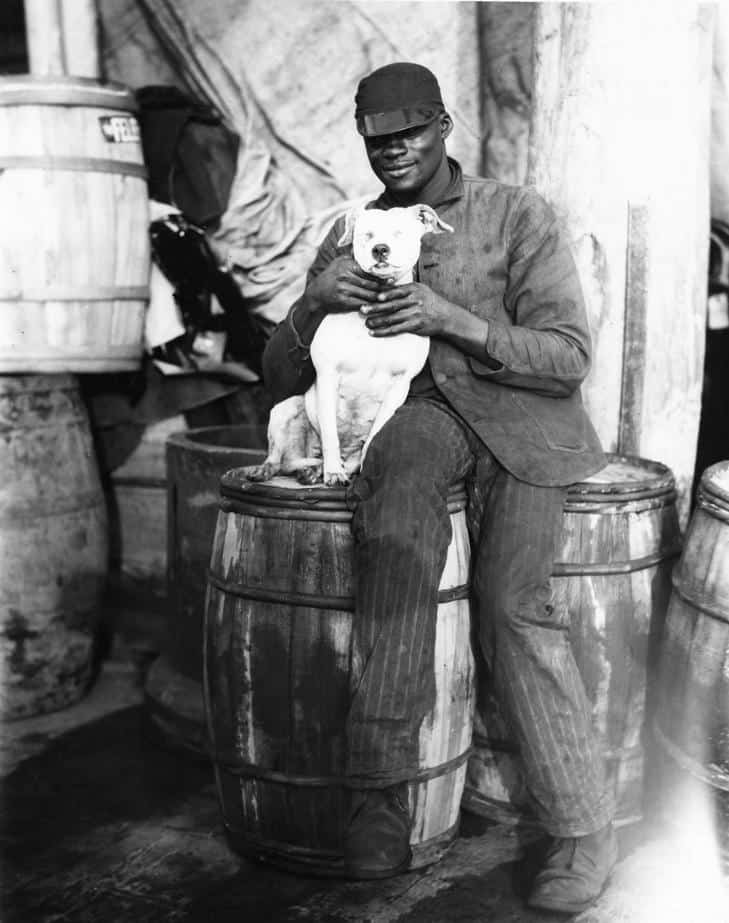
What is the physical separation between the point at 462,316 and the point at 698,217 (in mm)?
1234

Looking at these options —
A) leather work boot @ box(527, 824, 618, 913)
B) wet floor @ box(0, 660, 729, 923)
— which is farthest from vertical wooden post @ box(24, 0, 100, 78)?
leather work boot @ box(527, 824, 618, 913)

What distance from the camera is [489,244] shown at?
10.1ft

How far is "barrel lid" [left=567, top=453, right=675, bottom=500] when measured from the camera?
299 cm

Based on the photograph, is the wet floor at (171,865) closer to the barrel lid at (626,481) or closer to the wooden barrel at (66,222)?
the barrel lid at (626,481)

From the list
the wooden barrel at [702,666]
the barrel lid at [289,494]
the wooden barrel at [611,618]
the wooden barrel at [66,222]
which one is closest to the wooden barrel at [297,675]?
the barrel lid at [289,494]

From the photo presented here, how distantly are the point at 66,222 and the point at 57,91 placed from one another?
1.52 feet

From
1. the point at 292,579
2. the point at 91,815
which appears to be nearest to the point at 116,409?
the point at 91,815

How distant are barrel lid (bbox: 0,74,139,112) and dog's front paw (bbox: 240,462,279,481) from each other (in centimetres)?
175

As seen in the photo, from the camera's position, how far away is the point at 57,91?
402 centimetres

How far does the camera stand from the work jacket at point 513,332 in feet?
9.68

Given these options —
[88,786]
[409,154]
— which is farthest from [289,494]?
[88,786]

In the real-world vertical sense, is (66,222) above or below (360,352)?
above

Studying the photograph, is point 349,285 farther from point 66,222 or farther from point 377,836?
point 66,222

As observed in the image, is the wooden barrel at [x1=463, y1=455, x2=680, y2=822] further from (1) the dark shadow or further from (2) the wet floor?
(1) the dark shadow
